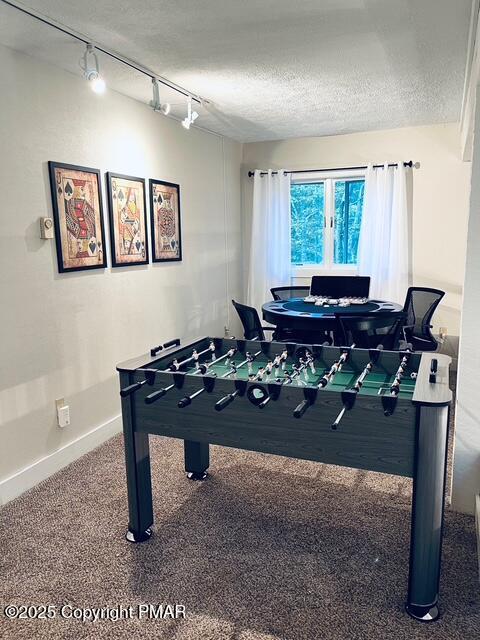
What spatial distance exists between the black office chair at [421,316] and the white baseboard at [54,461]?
8.24ft

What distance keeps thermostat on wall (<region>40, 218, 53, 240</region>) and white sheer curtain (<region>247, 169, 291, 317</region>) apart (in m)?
2.95

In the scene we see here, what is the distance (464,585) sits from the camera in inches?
75.1

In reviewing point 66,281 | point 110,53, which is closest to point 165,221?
point 66,281

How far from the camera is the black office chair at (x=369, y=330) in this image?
3.48 meters

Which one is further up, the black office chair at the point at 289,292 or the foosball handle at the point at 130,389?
the black office chair at the point at 289,292

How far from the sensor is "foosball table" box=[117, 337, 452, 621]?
5.69ft

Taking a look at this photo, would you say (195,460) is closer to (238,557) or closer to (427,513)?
(238,557)

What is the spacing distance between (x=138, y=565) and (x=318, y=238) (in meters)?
4.14

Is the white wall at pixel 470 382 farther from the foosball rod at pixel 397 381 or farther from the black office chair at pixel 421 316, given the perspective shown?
the black office chair at pixel 421 316

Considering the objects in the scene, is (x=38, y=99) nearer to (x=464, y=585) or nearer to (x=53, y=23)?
(x=53, y=23)

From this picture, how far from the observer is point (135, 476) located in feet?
7.24

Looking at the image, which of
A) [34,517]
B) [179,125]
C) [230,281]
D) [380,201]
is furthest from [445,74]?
[34,517]

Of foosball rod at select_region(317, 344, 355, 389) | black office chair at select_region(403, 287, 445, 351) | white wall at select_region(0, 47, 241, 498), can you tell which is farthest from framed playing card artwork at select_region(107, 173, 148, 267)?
black office chair at select_region(403, 287, 445, 351)

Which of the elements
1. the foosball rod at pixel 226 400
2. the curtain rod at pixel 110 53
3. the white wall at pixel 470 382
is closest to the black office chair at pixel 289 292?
the curtain rod at pixel 110 53
